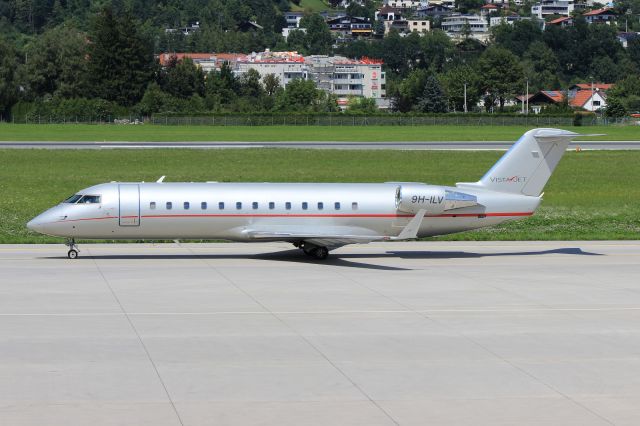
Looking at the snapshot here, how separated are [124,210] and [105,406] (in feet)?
57.2

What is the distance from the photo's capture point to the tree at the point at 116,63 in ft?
618

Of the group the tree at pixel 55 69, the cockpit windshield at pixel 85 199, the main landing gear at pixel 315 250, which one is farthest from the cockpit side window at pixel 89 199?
the tree at pixel 55 69

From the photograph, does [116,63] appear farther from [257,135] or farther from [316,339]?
[316,339]

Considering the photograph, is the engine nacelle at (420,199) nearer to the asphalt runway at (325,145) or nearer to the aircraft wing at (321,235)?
the aircraft wing at (321,235)

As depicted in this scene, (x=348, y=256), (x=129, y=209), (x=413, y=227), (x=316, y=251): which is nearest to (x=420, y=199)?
(x=413, y=227)

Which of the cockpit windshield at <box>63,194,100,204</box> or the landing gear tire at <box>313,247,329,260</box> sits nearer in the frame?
the cockpit windshield at <box>63,194,100,204</box>

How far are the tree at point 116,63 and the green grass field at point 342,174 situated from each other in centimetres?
10728

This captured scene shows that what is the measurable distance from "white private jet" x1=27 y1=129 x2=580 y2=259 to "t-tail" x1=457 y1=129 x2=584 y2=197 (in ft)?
0.15

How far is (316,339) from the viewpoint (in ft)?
78.7

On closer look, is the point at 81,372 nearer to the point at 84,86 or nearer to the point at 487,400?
the point at 487,400

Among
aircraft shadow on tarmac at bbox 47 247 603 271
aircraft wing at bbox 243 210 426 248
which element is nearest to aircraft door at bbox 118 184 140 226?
aircraft shadow on tarmac at bbox 47 247 603 271

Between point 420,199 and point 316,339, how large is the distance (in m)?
12.9

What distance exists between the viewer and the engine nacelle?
118ft

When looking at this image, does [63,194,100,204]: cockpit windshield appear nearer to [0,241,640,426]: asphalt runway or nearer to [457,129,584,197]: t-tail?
[0,241,640,426]: asphalt runway
